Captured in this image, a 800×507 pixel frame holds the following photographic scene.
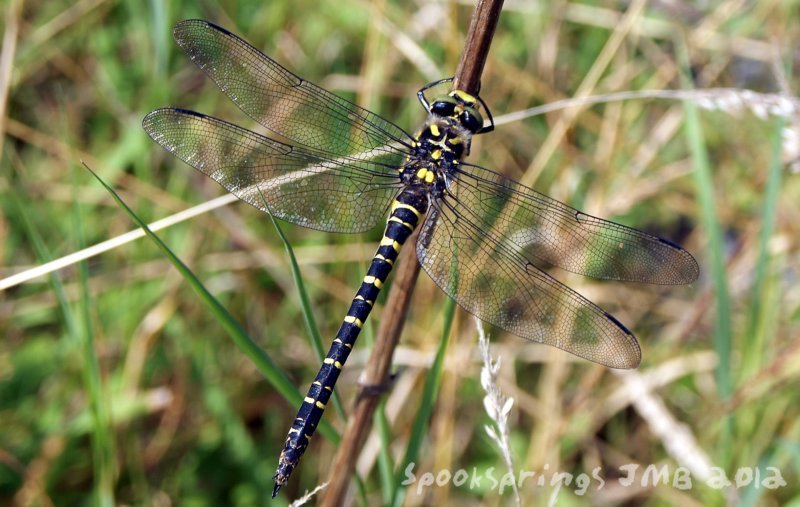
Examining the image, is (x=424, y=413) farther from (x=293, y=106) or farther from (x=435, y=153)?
(x=293, y=106)

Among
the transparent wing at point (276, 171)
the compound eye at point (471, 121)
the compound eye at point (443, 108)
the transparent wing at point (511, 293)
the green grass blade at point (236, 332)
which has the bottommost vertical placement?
the green grass blade at point (236, 332)

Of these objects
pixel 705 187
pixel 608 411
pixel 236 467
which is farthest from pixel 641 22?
pixel 236 467

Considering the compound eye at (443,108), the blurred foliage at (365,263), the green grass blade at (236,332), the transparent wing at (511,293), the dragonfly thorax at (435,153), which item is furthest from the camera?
the blurred foliage at (365,263)

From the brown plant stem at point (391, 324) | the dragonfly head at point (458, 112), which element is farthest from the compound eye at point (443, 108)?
the brown plant stem at point (391, 324)

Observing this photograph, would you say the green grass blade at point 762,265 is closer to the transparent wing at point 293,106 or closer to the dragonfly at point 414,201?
the dragonfly at point 414,201

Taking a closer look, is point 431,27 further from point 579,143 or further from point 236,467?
point 236,467

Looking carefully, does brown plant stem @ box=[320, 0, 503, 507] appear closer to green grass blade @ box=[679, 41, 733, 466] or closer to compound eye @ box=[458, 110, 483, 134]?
compound eye @ box=[458, 110, 483, 134]

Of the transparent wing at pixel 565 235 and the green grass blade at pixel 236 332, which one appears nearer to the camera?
the green grass blade at pixel 236 332

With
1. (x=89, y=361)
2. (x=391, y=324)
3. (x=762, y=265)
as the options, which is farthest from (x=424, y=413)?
(x=762, y=265)

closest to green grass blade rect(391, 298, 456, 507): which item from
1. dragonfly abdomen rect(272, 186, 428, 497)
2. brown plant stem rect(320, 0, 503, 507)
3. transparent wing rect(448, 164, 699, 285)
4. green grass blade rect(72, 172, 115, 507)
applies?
brown plant stem rect(320, 0, 503, 507)
